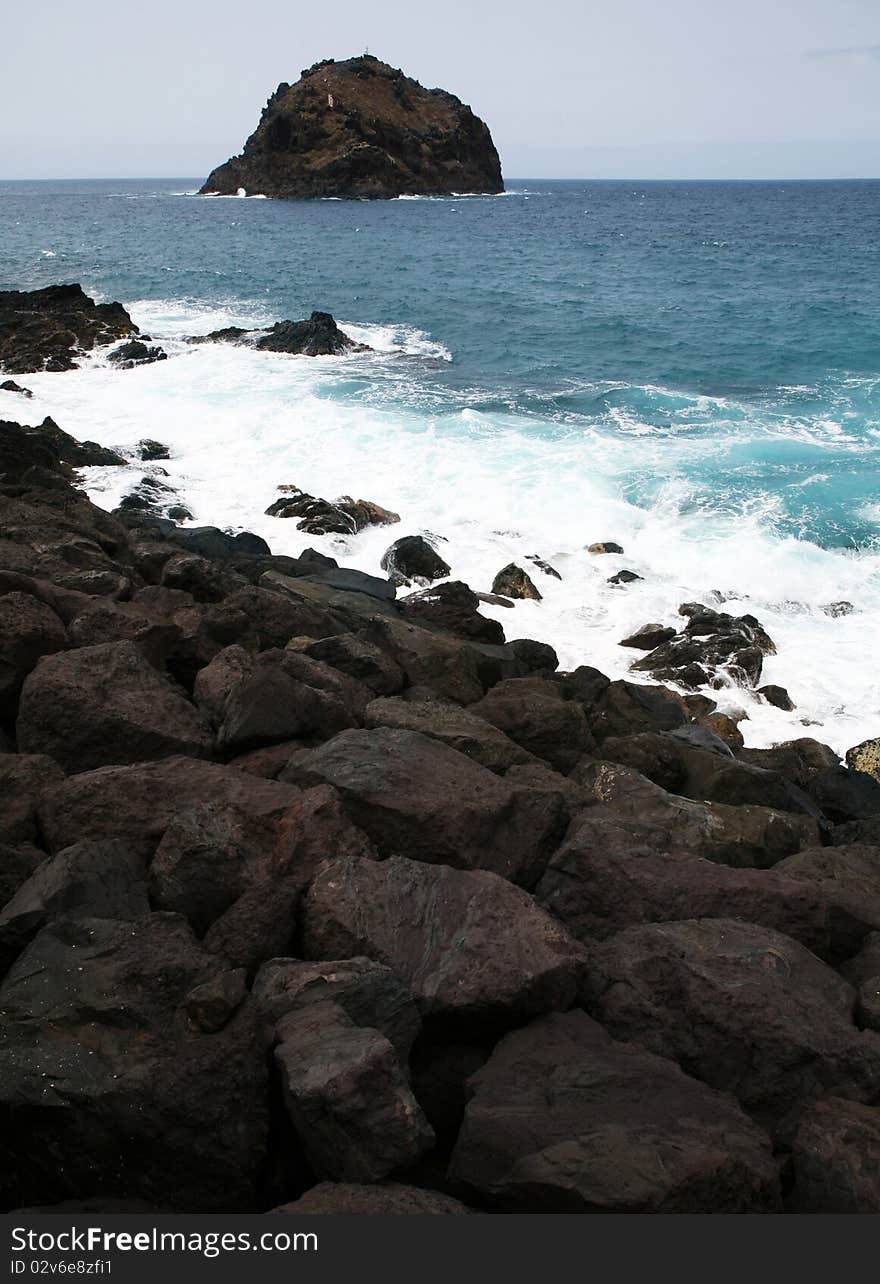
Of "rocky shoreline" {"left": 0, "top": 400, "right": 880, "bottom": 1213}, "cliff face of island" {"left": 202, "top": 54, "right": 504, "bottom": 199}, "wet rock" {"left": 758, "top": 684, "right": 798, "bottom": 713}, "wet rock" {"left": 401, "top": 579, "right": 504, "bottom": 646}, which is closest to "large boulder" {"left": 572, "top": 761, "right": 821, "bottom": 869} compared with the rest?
"rocky shoreline" {"left": 0, "top": 400, "right": 880, "bottom": 1213}

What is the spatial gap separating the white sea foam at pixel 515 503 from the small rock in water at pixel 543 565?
15cm

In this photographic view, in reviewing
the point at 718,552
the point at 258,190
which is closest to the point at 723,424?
the point at 718,552

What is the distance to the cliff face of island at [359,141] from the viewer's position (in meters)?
96.9

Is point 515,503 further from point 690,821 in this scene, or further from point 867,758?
point 690,821

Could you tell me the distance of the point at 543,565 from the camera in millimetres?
13203

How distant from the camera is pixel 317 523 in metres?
13.9

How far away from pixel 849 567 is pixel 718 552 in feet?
5.59

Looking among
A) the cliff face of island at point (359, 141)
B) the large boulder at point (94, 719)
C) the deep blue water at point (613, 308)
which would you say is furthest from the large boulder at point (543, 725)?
the cliff face of island at point (359, 141)

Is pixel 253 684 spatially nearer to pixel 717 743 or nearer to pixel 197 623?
pixel 197 623

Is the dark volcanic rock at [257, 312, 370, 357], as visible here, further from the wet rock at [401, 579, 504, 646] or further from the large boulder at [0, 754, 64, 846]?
the large boulder at [0, 754, 64, 846]

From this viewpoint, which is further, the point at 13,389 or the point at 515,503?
the point at 13,389

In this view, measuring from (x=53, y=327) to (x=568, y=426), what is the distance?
52.4 feet

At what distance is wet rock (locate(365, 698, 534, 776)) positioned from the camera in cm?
620

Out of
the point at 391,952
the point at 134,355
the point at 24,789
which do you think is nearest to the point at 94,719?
the point at 24,789
